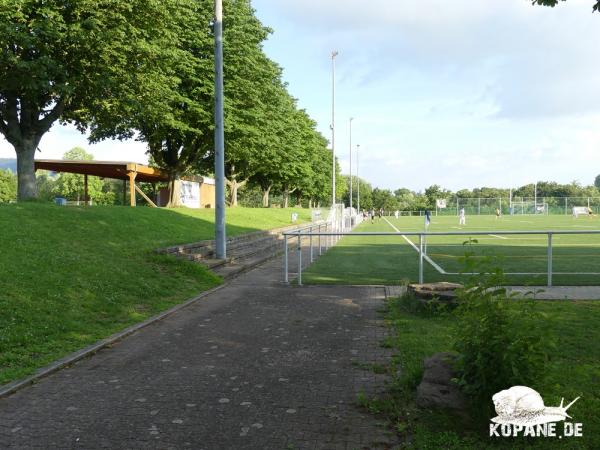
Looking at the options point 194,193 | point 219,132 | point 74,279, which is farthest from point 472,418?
point 194,193

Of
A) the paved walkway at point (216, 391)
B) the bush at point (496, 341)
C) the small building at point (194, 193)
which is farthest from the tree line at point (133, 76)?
the bush at point (496, 341)

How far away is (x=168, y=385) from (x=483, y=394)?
9.71 ft

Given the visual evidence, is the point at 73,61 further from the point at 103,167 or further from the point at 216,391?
the point at 216,391

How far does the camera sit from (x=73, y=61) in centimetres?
1781

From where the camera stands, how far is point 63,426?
388 centimetres

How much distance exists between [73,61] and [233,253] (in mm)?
9281

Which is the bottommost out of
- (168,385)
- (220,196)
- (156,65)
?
(168,385)

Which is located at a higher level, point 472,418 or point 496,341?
point 496,341

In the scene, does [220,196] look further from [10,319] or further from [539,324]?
[539,324]

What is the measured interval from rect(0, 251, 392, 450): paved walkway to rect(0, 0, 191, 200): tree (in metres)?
12.3

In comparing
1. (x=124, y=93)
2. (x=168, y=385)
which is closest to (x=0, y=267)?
(x=168, y=385)

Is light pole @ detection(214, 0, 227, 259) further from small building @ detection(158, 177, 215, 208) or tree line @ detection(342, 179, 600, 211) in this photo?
tree line @ detection(342, 179, 600, 211)

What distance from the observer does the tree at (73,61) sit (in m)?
15.5

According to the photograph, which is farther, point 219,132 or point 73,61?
point 73,61
